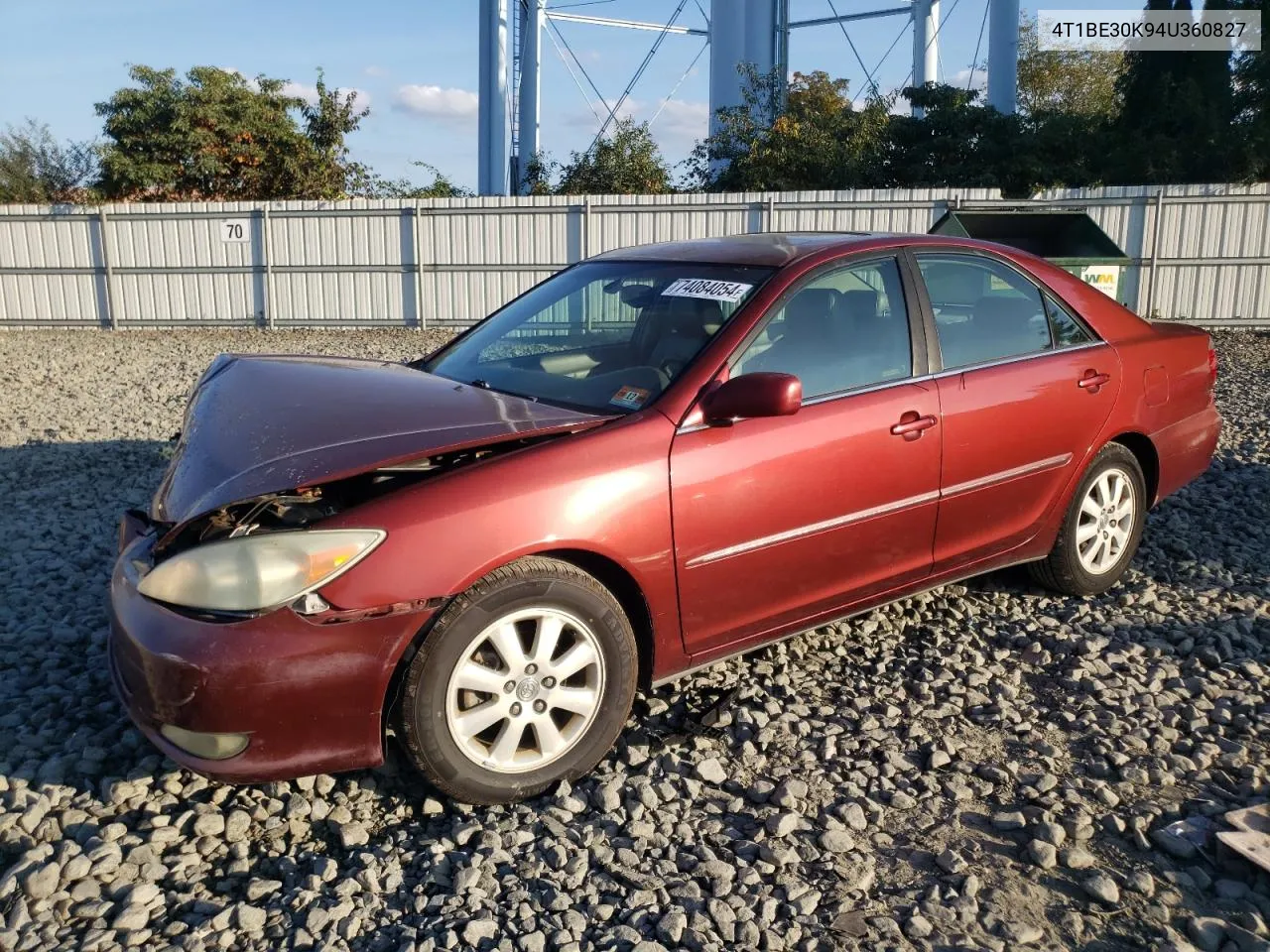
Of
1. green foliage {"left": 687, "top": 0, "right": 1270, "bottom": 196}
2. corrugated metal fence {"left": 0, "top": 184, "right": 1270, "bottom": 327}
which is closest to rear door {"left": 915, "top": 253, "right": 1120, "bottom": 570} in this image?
corrugated metal fence {"left": 0, "top": 184, "right": 1270, "bottom": 327}

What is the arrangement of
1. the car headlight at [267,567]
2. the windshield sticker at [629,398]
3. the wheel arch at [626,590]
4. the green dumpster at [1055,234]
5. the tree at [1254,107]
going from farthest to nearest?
1. the tree at [1254,107]
2. the green dumpster at [1055,234]
3. the windshield sticker at [629,398]
4. the wheel arch at [626,590]
5. the car headlight at [267,567]

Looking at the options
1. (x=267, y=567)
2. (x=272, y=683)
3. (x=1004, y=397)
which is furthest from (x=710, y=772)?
(x=1004, y=397)

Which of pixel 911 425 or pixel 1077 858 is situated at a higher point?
pixel 911 425

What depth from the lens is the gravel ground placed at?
2555 millimetres

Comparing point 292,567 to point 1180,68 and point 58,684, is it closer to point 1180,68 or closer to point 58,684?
point 58,684

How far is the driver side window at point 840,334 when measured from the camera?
368cm

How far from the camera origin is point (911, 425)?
3824 millimetres

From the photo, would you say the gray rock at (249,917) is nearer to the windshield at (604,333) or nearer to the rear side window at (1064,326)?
the windshield at (604,333)

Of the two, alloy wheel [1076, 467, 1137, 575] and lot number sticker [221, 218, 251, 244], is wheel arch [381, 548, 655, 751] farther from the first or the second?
lot number sticker [221, 218, 251, 244]

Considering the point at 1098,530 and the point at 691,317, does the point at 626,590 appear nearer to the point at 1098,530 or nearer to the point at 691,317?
the point at 691,317

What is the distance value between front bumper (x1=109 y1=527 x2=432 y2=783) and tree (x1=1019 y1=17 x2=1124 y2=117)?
145 ft

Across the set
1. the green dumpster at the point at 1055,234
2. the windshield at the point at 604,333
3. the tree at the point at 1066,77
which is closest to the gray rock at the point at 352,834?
the windshield at the point at 604,333

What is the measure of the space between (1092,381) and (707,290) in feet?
5.97

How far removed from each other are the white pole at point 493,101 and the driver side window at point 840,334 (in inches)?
1088
